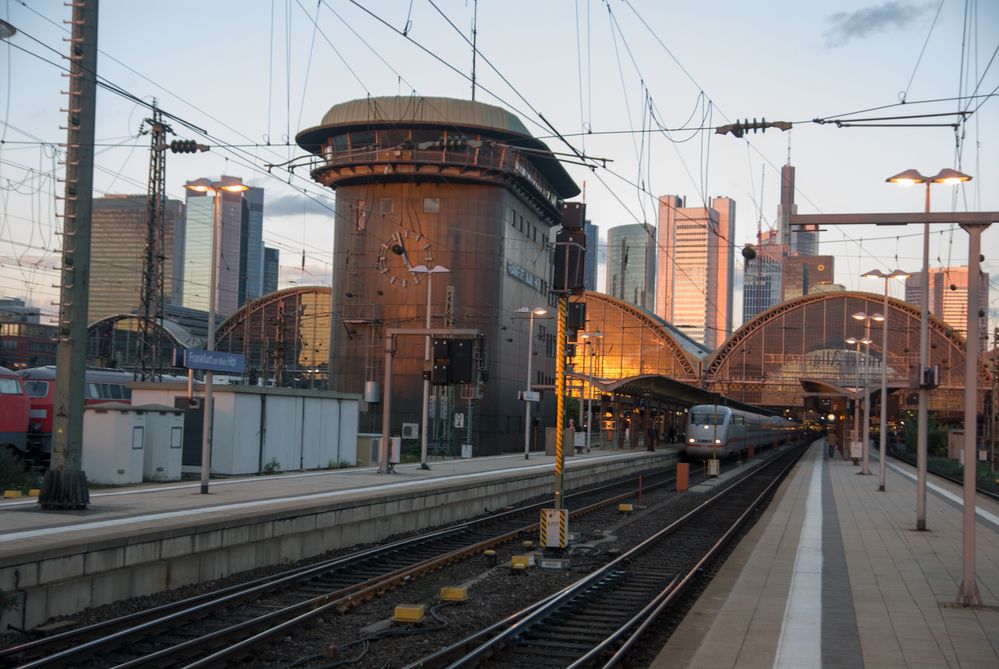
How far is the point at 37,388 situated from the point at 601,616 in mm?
26295

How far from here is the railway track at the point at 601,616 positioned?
11422 mm

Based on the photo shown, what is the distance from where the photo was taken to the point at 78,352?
17.9 metres

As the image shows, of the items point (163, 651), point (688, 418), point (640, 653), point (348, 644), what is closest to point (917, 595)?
point (640, 653)

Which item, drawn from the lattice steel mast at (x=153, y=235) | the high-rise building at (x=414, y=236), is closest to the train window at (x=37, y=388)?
the lattice steel mast at (x=153, y=235)

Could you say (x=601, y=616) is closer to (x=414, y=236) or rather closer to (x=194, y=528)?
(x=194, y=528)

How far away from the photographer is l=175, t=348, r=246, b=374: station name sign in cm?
2181

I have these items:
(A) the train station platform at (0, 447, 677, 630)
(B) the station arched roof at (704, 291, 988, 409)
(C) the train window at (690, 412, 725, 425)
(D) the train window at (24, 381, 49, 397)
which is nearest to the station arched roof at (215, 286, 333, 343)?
(B) the station arched roof at (704, 291, 988, 409)

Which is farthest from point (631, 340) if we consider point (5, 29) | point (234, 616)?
point (234, 616)

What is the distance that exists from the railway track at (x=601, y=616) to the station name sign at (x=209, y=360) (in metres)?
9.65

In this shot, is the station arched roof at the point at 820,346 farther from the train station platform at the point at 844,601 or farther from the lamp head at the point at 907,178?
the lamp head at the point at 907,178

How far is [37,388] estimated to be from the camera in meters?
34.4

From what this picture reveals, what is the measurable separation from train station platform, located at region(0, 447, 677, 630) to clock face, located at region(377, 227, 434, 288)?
98.8ft

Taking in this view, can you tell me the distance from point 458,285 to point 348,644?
49.0m

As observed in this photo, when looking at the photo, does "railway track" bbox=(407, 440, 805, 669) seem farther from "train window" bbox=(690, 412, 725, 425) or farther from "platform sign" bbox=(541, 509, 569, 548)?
"train window" bbox=(690, 412, 725, 425)
